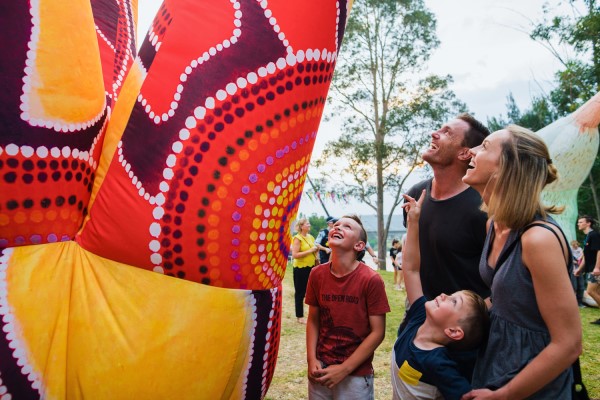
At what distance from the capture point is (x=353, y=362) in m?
2.26

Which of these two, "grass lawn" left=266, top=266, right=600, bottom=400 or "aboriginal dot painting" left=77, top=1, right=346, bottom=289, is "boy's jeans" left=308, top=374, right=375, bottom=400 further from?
"grass lawn" left=266, top=266, right=600, bottom=400

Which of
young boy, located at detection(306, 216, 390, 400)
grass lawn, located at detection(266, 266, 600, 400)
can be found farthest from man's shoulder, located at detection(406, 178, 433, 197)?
grass lawn, located at detection(266, 266, 600, 400)

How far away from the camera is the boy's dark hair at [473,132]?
8.06 ft

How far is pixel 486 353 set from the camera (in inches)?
64.5

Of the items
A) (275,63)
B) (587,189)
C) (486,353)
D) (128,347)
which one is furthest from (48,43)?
(587,189)

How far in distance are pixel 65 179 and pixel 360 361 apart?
1.57m

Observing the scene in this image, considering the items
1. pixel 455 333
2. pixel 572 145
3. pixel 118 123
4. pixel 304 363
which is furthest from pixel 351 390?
pixel 572 145

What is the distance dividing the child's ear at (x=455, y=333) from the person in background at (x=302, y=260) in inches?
186

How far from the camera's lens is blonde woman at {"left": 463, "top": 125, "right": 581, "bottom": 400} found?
140cm

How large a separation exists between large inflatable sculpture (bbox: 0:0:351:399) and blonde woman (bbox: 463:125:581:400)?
2.38ft

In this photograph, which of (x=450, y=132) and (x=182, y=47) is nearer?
(x=182, y=47)

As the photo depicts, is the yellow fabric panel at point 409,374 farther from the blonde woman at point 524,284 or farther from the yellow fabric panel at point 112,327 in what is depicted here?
the yellow fabric panel at point 112,327

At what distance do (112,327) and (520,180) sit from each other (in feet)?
4.62

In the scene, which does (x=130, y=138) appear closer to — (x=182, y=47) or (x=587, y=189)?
(x=182, y=47)
